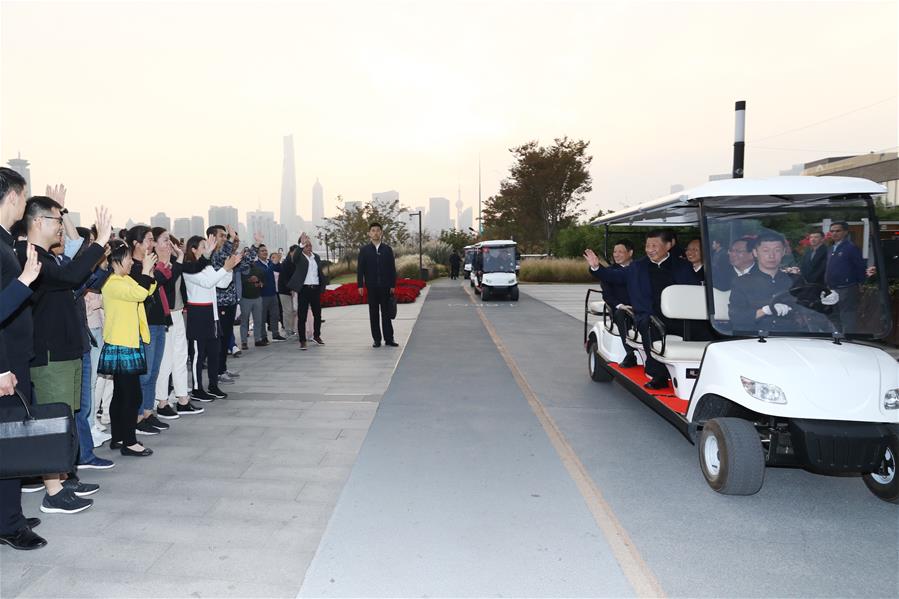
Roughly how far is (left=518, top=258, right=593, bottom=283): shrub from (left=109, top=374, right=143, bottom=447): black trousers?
98.1 ft

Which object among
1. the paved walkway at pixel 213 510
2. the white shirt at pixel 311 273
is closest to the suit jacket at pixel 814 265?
the paved walkway at pixel 213 510

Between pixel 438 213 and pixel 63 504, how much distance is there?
190 meters

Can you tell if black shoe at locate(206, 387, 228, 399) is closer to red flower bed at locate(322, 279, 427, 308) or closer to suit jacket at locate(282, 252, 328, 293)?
suit jacket at locate(282, 252, 328, 293)

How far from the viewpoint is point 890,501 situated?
13.9 ft

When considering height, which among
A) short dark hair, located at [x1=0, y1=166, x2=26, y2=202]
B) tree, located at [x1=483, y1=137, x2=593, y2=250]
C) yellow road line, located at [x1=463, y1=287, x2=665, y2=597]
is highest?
tree, located at [x1=483, y1=137, x2=593, y2=250]

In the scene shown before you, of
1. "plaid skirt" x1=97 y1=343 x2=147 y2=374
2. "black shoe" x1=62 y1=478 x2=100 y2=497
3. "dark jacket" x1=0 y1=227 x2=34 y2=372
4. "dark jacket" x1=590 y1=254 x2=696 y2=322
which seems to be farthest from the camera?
"dark jacket" x1=590 y1=254 x2=696 y2=322

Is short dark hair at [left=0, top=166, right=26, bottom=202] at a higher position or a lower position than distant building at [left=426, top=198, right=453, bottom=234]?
lower

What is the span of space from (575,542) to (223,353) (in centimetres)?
606

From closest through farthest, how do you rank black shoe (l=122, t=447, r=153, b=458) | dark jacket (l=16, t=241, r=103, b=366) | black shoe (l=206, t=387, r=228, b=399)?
dark jacket (l=16, t=241, r=103, b=366), black shoe (l=122, t=447, r=153, b=458), black shoe (l=206, t=387, r=228, b=399)

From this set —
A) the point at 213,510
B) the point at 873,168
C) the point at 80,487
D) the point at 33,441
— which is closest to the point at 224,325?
the point at 80,487

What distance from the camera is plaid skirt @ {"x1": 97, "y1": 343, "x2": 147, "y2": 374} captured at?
5.19m

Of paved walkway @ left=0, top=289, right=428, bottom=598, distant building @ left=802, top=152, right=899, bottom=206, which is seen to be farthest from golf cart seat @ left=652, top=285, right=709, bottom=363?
distant building @ left=802, top=152, right=899, bottom=206

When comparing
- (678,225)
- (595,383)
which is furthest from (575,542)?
(678,225)

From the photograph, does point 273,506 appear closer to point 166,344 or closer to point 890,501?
point 166,344
